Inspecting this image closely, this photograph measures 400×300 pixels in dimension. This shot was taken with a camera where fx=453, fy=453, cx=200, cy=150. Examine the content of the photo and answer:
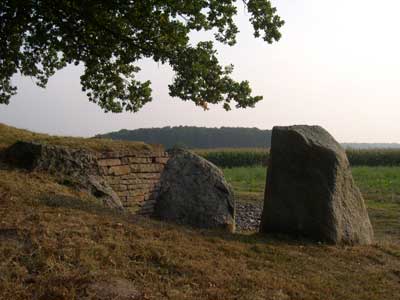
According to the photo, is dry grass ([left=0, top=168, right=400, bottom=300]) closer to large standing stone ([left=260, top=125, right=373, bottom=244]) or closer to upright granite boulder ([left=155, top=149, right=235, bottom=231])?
large standing stone ([left=260, top=125, right=373, bottom=244])

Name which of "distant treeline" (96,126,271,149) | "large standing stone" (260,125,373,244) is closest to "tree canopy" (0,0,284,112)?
"large standing stone" (260,125,373,244)

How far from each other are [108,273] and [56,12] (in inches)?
249

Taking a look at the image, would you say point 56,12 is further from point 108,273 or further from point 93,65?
point 108,273

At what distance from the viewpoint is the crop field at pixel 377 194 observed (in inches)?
508

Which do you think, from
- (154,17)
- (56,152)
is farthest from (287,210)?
(56,152)

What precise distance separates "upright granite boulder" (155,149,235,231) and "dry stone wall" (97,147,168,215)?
281 cm

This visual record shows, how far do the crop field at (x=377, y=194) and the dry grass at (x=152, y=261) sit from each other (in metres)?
4.76

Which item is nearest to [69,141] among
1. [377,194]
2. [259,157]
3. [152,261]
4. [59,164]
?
[59,164]

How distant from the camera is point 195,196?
8969 mm

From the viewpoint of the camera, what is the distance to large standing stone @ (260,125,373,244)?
802 centimetres

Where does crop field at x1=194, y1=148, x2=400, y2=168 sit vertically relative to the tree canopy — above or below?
below

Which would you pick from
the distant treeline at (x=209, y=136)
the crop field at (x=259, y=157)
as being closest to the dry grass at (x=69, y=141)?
the crop field at (x=259, y=157)

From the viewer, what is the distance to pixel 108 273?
15.7ft

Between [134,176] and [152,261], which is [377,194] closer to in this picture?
[134,176]
